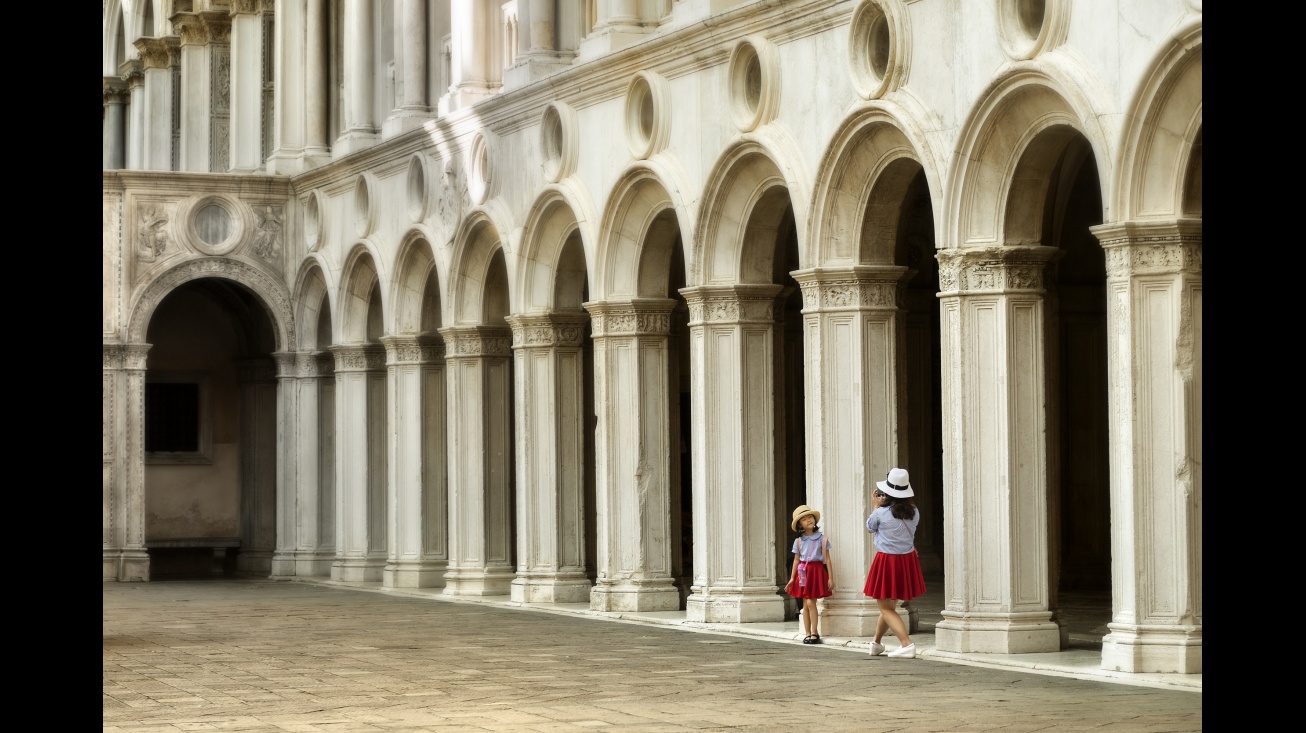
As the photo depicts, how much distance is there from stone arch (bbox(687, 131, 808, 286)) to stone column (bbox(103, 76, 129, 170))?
997 inches

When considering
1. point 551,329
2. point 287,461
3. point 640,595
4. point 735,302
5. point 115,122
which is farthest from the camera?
point 115,122

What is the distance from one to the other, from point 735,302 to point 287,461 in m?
12.9

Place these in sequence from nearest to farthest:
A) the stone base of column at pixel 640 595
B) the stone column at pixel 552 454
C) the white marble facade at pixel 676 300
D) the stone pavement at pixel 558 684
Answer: the stone pavement at pixel 558 684, the white marble facade at pixel 676 300, the stone base of column at pixel 640 595, the stone column at pixel 552 454

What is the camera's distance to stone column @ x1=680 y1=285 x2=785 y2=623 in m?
18.2

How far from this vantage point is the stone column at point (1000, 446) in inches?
566

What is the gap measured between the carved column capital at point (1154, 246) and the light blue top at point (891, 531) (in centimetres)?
279

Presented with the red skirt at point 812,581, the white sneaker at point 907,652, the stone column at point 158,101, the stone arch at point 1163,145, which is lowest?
the white sneaker at point 907,652

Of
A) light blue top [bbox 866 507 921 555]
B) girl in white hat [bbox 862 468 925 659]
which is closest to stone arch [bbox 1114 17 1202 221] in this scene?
girl in white hat [bbox 862 468 925 659]

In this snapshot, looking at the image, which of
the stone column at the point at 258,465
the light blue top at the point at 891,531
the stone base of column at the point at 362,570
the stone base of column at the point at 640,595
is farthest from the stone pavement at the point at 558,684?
the stone column at the point at 258,465

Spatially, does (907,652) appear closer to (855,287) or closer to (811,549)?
(811,549)

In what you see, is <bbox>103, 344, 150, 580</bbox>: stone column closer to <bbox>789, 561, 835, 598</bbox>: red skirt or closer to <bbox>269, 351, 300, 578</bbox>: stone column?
<bbox>269, 351, 300, 578</bbox>: stone column

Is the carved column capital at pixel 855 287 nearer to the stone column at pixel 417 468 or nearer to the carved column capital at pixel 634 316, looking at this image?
the carved column capital at pixel 634 316

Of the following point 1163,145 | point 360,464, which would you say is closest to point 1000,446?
point 1163,145

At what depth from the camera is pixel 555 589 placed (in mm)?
21812
